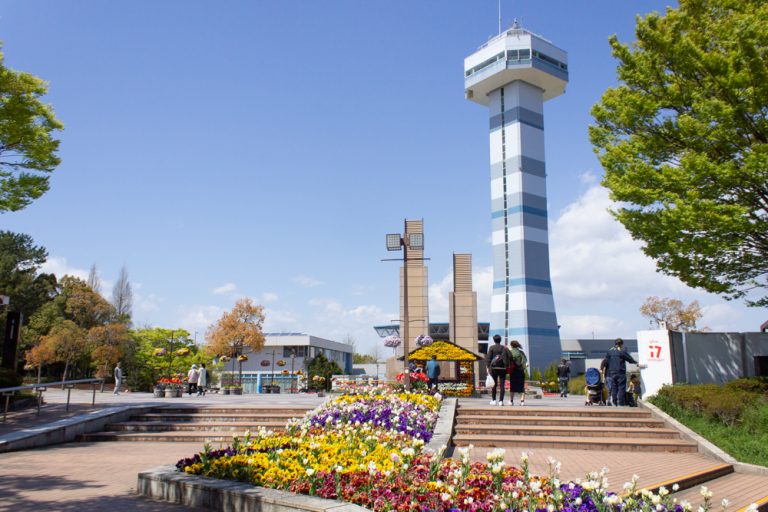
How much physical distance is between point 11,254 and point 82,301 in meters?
14.4

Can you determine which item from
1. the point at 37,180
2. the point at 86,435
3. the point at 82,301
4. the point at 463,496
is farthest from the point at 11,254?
the point at 463,496

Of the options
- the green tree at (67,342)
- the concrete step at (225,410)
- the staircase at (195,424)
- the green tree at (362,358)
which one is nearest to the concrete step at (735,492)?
the staircase at (195,424)

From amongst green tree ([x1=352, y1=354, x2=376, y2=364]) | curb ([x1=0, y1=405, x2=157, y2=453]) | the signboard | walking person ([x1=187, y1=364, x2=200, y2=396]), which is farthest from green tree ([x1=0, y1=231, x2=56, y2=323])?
green tree ([x1=352, y1=354, x2=376, y2=364])

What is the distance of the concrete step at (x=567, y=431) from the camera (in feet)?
39.9

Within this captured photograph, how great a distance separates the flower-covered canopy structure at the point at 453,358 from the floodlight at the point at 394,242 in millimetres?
6153

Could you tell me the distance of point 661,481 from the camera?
7.93 m

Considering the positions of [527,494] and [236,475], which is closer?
[527,494]

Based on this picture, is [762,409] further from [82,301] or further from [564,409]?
[82,301]

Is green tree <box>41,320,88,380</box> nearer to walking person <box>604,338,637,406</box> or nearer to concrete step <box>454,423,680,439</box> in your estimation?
concrete step <box>454,423,680,439</box>

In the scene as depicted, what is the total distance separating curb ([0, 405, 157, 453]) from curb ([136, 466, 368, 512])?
5682 millimetres

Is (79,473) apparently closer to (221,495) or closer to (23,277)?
(221,495)

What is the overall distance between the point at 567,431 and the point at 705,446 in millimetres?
2792

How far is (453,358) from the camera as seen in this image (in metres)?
23.8

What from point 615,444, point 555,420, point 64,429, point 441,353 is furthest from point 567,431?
point 64,429
